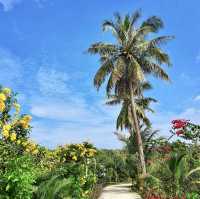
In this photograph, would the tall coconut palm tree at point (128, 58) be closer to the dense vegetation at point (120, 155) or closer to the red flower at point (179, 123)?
the dense vegetation at point (120, 155)

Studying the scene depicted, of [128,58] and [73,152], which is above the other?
[128,58]

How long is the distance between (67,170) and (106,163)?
20149 mm

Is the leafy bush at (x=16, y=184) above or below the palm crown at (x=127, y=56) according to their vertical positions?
below

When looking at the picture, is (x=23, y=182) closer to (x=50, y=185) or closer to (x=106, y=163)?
(x=50, y=185)

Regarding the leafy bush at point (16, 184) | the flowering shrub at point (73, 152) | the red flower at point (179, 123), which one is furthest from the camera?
the flowering shrub at point (73, 152)

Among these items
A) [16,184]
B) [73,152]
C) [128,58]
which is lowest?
[16,184]

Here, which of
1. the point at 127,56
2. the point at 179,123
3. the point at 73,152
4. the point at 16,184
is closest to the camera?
the point at 16,184

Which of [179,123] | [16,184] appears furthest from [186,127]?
[16,184]

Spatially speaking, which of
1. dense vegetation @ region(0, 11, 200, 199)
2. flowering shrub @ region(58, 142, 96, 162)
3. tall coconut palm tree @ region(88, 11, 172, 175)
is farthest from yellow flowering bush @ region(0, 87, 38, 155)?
tall coconut palm tree @ region(88, 11, 172, 175)

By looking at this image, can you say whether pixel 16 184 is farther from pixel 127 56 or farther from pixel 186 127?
pixel 127 56

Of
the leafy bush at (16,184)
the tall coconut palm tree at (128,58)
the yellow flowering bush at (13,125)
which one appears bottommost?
the leafy bush at (16,184)

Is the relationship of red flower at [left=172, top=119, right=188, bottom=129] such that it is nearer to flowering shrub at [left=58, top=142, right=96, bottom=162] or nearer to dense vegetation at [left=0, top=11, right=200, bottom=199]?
dense vegetation at [left=0, top=11, right=200, bottom=199]

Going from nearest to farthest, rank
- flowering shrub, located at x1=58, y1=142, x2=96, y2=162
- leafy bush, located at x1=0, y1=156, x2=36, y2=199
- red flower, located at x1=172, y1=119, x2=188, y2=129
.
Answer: leafy bush, located at x1=0, y1=156, x2=36, y2=199 < red flower, located at x1=172, y1=119, x2=188, y2=129 < flowering shrub, located at x1=58, y1=142, x2=96, y2=162

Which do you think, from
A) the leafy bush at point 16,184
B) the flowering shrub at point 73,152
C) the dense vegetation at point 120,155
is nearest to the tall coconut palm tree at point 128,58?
the dense vegetation at point 120,155
